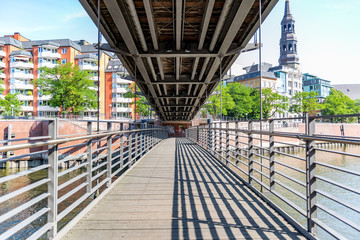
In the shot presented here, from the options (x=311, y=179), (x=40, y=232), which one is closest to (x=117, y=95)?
(x=40, y=232)

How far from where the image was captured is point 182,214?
130 inches

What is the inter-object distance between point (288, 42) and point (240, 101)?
4998cm

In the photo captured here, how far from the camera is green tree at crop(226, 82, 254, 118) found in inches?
2058

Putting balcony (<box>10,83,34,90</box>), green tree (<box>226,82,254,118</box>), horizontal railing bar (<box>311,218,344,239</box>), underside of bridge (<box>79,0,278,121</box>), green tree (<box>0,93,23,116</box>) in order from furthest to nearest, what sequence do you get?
green tree (<box>226,82,254,118</box>) → balcony (<box>10,83,34,90</box>) → green tree (<box>0,93,23,116</box>) → underside of bridge (<box>79,0,278,121</box>) → horizontal railing bar (<box>311,218,344,239</box>)

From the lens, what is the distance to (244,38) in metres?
9.63

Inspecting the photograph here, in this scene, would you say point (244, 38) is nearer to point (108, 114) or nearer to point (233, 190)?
point (233, 190)

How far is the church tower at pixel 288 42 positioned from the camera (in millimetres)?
87000

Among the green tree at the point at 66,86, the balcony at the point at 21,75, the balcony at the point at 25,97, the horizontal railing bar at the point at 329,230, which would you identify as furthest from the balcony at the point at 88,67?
the horizontal railing bar at the point at 329,230

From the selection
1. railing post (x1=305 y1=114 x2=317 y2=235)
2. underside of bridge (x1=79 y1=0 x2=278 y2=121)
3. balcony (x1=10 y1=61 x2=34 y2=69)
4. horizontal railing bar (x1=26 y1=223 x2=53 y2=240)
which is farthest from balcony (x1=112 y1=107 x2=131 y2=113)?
railing post (x1=305 y1=114 x2=317 y2=235)

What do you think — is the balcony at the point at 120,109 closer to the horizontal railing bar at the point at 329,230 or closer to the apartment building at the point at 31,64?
the apartment building at the point at 31,64

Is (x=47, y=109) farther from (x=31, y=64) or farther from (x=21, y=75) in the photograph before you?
(x=31, y=64)

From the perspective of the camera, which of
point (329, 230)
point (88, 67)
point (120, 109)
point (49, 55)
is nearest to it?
point (329, 230)

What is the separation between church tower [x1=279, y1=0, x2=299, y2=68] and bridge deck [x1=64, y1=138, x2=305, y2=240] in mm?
93512

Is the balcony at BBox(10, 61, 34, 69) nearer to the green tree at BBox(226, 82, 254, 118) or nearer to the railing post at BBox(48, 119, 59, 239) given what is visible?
the green tree at BBox(226, 82, 254, 118)
